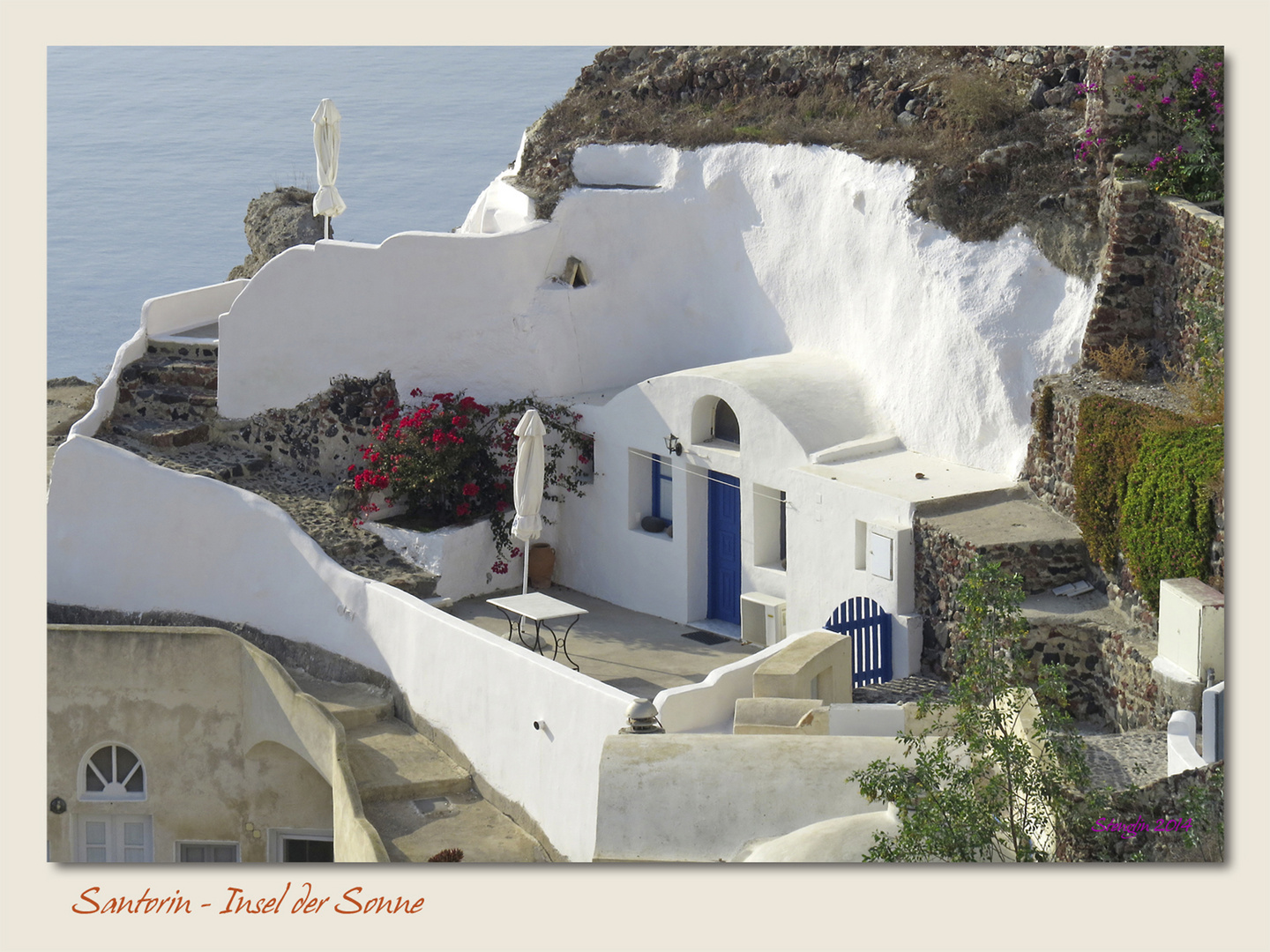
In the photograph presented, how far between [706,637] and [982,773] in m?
6.00

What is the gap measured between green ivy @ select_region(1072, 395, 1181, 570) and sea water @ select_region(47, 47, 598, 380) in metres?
4.86

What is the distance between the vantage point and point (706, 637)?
54.2 feet

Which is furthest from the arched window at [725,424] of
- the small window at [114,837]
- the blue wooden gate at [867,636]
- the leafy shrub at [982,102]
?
the small window at [114,837]

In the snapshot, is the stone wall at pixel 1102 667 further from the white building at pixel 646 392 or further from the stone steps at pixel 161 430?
the stone steps at pixel 161 430

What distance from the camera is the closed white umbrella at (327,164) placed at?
1800 centimetres

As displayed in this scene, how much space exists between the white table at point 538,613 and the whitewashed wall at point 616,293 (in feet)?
9.08

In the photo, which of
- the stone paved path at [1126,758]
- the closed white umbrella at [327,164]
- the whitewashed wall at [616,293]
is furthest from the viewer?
the closed white umbrella at [327,164]

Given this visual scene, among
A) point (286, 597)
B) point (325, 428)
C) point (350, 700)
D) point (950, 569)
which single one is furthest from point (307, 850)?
point (950, 569)

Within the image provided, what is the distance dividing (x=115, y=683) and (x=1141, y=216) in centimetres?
927

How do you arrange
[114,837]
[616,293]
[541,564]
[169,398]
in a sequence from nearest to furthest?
1. [114,837]
2. [541,564]
3. [616,293]
4. [169,398]

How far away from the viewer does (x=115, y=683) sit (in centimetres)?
1555

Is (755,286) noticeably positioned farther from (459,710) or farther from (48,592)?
(48,592)

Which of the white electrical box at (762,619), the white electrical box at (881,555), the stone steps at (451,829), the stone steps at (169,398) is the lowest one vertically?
the stone steps at (451,829)

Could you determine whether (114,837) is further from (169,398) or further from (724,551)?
(724,551)
